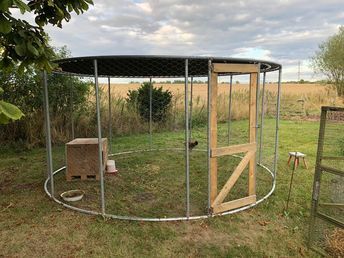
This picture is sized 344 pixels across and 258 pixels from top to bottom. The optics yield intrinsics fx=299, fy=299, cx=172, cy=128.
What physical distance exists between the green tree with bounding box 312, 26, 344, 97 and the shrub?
39.9 ft

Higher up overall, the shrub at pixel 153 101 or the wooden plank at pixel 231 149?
the shrub at pixel 153 101

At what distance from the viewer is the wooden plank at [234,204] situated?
177 inches

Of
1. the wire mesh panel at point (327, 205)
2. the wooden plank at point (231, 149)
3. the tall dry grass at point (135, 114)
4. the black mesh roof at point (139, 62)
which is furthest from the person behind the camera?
the tall dry grass at point (135, 114)

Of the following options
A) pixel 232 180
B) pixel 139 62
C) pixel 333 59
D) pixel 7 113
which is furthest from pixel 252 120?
pixel 333 59

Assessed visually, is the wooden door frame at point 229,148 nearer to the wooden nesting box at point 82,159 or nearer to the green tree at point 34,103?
the wooden nesting box at point 82,159

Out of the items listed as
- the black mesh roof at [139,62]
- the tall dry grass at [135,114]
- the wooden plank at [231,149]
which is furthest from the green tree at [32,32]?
the tall dry grass at [135,114]

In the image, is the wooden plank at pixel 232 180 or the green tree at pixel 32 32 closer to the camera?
the green tree at pixel 32 32

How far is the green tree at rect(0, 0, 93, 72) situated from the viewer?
6.87 ft

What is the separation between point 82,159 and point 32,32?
4033 mm

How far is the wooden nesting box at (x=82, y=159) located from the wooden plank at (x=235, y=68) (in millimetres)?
3028

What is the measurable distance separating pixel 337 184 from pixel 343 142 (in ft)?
12.1

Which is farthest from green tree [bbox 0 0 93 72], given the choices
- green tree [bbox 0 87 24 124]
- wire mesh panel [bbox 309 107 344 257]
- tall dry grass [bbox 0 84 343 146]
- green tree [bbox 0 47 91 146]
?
green tree [bbox 0 47 91 146]

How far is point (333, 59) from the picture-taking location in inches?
724

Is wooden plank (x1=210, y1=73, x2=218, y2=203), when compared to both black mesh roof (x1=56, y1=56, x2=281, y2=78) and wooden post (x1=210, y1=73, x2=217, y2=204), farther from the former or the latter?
black mesh roof (x1=56, y1=56, x2=281, y2=78)
